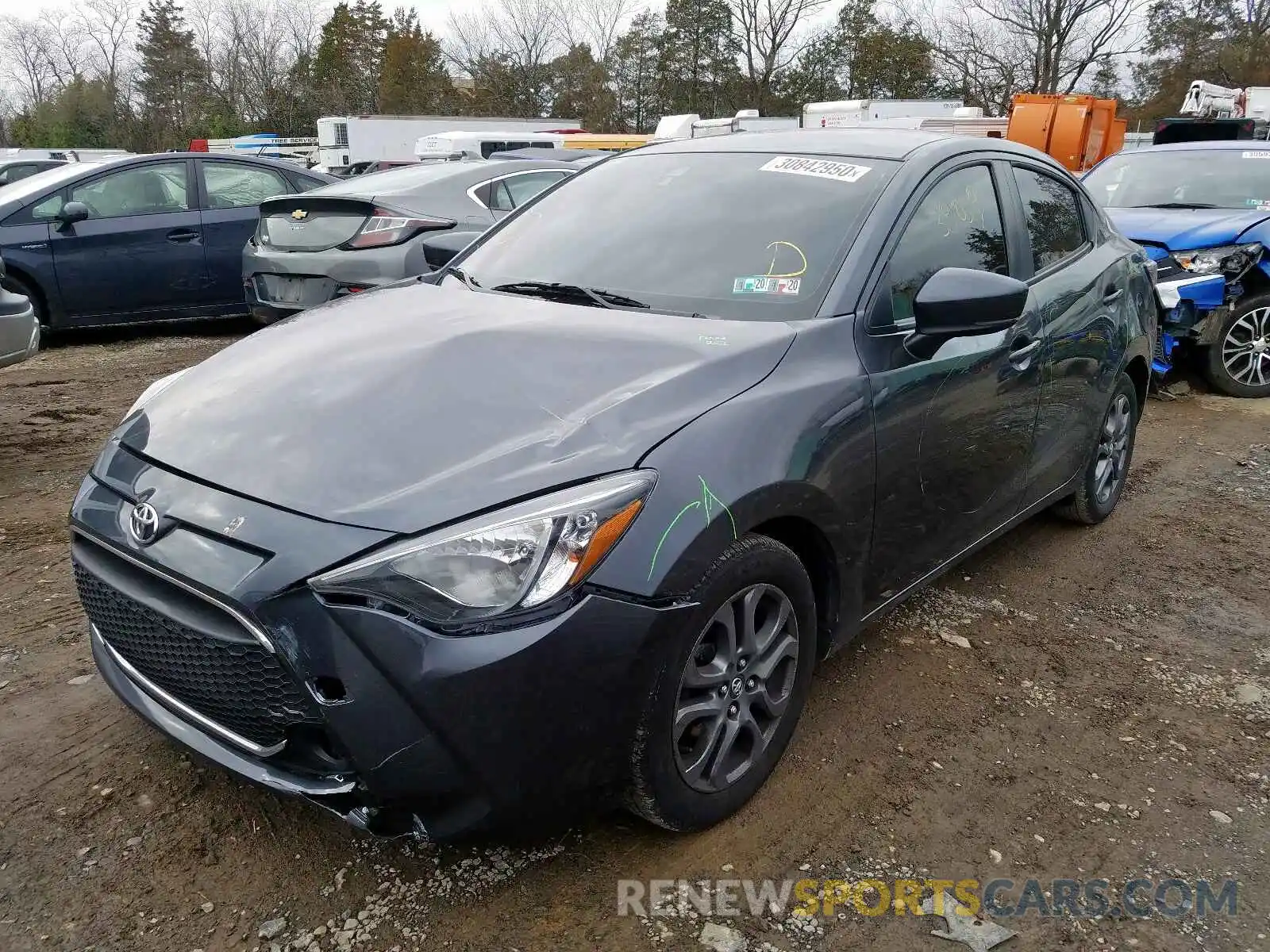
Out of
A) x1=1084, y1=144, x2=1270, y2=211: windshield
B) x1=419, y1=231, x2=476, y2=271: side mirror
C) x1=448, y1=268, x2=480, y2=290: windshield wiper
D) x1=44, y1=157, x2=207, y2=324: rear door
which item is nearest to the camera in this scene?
x1=448, y1=268, x2=480, y2=290: windshield wiper

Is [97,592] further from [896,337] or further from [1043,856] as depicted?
[1043,856]

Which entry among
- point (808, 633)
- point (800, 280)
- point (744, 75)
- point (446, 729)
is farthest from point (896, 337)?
point (744, 75)

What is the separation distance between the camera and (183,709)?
85.7 inches

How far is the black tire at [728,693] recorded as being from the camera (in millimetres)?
2100

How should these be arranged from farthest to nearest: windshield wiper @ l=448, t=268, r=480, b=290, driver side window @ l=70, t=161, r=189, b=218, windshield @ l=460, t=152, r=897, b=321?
driver side window @ l=70, t=161, r=189, b=218 → windshield wiper @ l=448, t=268, r=480, b=290 → windshield @ l=460, t=152, r=897, b=321

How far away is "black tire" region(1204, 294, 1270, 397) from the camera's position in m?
7.09

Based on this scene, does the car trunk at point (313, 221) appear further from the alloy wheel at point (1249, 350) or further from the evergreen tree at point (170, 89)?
the evergreen tree at point (170, 89)

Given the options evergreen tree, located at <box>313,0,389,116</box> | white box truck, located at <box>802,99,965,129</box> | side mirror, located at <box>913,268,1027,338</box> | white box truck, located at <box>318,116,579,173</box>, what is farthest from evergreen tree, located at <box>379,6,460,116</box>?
side mirror, located at <box>913,268,1027,338</box>

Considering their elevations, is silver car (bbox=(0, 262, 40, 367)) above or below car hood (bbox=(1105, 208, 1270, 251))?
below

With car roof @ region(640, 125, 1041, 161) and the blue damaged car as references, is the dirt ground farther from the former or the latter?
the blue damaged car

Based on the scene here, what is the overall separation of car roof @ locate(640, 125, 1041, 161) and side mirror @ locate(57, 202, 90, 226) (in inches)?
232

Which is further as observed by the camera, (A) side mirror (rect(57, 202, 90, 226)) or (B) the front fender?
(A) side mirror (rect(57, 202, 90, 226))

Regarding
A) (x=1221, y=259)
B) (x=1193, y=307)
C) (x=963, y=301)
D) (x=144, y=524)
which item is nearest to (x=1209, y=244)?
(x=1221, y=259)

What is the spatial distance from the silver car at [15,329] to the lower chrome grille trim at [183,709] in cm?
321
